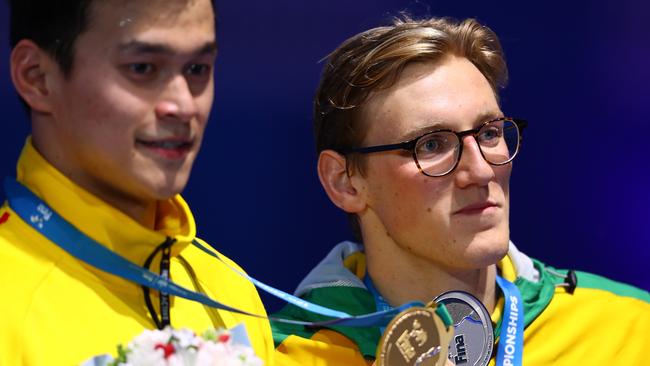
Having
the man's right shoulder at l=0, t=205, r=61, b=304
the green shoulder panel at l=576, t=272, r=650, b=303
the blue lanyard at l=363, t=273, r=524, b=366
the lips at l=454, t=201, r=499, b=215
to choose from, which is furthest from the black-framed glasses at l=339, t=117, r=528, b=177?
the man's right shoulder at l=0, t=205, r=61, b=304

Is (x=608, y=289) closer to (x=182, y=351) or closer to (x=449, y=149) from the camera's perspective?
(x=449, y=149)

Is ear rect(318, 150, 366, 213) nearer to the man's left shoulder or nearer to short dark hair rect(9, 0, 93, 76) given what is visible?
the man's left shoulder

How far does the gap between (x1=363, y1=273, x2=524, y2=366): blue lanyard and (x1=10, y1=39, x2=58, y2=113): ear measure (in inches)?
47.2

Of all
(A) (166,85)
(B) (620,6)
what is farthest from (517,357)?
(B) (620,6)

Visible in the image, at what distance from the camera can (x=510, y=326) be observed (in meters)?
2.98

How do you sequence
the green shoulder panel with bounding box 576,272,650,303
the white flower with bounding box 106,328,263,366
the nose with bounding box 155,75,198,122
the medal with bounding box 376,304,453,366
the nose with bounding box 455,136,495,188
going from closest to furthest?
the white flower with bounding box 106,328,263,366, the nose with bounding box 155,75,198,122, the medal with bounding box 376,304,453,366, the nose with bounding box 455,136,495,188, the green shoulder panel with bounding box 576,272,650,303

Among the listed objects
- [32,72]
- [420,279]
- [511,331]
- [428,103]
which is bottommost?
[511,331]

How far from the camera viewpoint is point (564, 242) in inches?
158

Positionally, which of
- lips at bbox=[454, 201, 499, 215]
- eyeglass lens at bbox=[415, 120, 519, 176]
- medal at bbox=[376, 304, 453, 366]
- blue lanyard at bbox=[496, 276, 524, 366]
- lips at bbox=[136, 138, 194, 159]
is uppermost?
lips at bbox=[136, 138, 194, 159]

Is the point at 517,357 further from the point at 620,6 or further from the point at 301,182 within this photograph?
the point at 620,6

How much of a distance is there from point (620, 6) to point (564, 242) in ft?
2.72

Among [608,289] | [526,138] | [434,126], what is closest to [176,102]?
[434,126]

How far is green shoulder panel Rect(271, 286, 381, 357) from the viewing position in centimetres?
296

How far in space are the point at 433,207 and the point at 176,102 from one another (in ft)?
3.34
